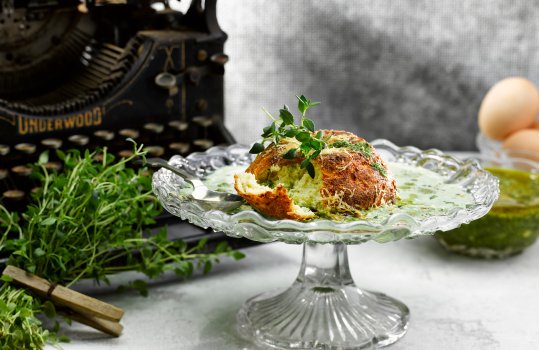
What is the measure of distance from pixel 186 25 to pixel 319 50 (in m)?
0.97

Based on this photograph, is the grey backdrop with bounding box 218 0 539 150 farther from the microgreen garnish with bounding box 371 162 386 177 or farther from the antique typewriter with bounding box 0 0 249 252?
the microgreen garnish with bounding box 371 162 386 177

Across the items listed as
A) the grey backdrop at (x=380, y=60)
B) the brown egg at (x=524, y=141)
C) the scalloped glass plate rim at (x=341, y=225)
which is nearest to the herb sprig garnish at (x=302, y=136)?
the scalloped glass plate rim at (x=341, y=225)

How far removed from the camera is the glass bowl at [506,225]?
209 cm

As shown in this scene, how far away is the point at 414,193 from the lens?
1.72 metres

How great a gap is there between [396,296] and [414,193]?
1.15ft

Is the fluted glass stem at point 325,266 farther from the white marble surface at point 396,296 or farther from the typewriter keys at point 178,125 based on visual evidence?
the typewriter keys at point 178,125

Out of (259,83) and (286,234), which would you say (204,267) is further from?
(259,83)

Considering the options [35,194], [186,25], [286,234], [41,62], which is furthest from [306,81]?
[286,234]

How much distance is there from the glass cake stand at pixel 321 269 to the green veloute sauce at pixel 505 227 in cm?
26

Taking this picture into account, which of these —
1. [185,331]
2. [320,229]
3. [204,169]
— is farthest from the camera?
[204,169]

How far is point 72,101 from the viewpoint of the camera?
6.63 feet

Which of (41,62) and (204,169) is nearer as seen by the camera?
(204,169)

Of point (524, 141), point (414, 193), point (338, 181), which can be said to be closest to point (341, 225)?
point (338, 181)

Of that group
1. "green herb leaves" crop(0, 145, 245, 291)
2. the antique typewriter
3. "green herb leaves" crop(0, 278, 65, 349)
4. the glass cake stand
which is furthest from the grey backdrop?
"green herb leaves" crop(0, 278, 65, 349)
